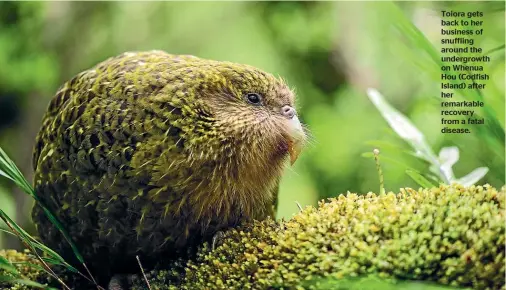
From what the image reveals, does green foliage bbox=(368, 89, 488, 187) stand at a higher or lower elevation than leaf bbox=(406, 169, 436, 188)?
higher

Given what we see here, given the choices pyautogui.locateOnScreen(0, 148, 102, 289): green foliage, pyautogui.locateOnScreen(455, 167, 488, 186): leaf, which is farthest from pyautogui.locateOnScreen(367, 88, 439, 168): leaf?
pyautogui.locateOnScreen(0, 148, 102, 289): green foliage

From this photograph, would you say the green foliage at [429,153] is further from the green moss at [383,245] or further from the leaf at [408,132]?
the green moss at [383,245]

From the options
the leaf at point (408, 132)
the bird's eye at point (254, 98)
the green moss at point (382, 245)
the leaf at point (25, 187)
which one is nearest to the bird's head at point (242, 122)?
the bird's eye at point (254, 98)

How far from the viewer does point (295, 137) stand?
168 cm

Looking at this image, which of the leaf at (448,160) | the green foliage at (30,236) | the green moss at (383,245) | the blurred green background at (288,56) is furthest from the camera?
the blurred green background at (288,56)

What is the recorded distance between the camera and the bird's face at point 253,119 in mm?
1600

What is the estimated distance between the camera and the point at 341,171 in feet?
13.1

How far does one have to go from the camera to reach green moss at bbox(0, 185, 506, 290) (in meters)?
1.13

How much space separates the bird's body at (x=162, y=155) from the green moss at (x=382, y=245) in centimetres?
19

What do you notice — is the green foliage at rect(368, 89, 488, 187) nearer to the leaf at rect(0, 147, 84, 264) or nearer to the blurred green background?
the leaf at rect(0, 147, 84, 264)

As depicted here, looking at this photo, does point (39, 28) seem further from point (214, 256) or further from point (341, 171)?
point (214, 256)

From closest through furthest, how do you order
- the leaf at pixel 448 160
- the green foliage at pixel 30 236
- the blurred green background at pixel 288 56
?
1. the green foliage at pixel 30 236
2. the leaf at pixel 448 160
3. the blurred green background at pixel 288 56

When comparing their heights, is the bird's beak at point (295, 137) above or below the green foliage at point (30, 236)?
above

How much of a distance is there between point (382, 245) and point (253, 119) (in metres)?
0.59
